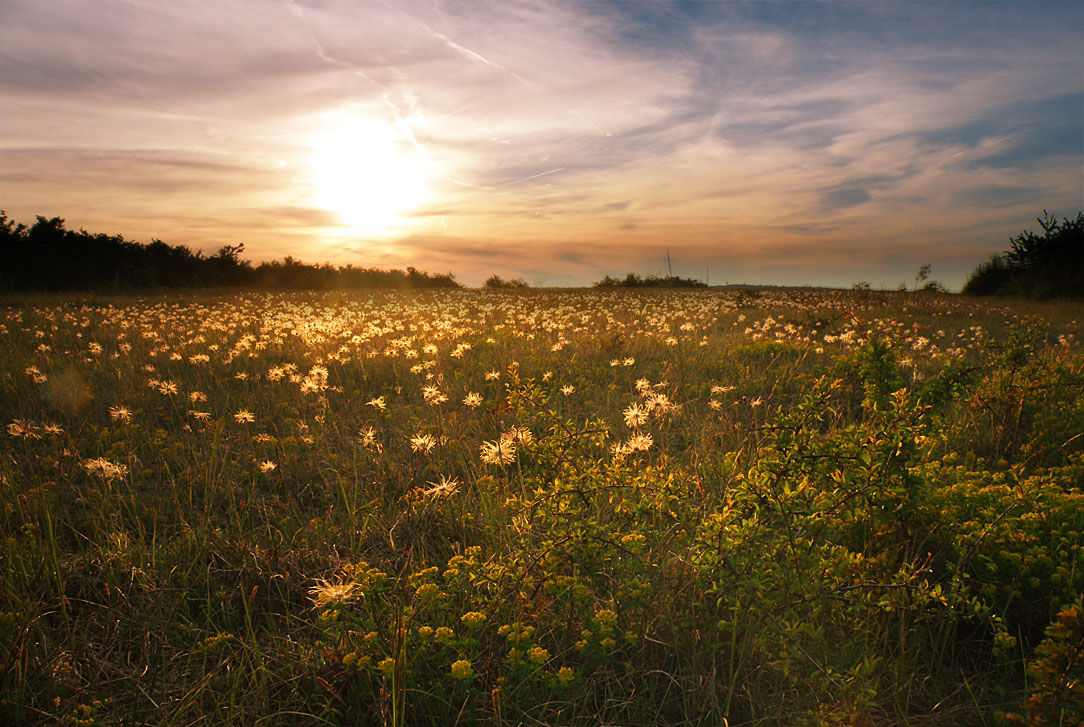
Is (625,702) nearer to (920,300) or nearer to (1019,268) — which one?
(920,300)

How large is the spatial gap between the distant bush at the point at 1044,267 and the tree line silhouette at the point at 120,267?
29674 mm

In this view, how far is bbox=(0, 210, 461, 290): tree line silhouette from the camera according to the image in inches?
818

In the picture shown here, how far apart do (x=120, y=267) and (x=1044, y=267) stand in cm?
3981

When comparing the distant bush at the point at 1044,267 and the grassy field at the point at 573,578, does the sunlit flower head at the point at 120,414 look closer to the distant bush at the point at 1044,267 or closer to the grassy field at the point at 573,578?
the grassy field at the point at 573,578

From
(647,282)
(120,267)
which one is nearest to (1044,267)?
(647,282)

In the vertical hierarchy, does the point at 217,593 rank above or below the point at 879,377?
below

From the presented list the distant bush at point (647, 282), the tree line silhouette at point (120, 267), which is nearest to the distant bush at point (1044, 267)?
the distant bush at point (647, 282)

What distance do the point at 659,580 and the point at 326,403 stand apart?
3.81m

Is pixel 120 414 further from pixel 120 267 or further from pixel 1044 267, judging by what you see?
pixel 1044 267

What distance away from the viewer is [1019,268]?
25.8 metres

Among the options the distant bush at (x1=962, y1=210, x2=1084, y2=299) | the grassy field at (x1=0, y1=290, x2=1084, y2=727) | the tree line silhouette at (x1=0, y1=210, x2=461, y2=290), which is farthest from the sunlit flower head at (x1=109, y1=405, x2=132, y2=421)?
the distant bush at (x1=962, y1=210, x2=1084, y2=299)

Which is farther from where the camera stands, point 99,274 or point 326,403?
point 99,274

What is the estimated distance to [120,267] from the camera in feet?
73.7

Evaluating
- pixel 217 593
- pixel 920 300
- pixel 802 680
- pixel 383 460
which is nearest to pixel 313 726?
pixel 217 593
